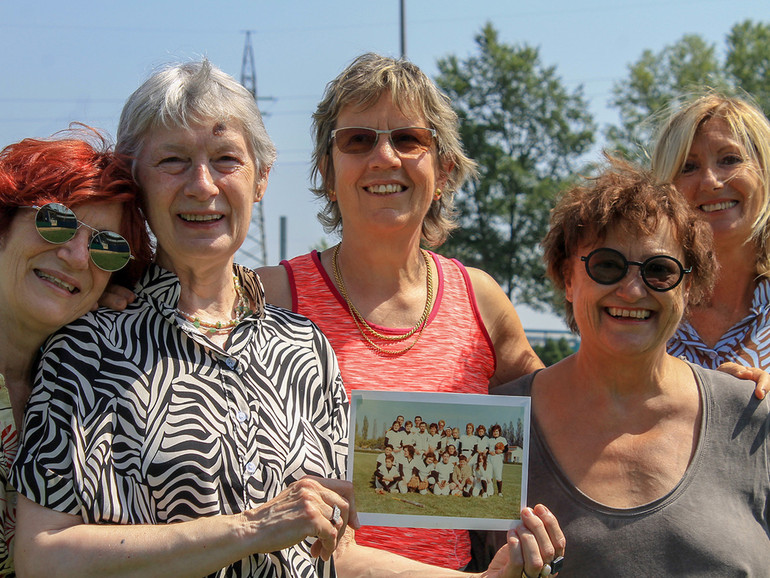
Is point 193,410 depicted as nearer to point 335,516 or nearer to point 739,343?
point 335,516

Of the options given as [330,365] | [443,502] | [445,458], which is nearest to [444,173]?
[330,365]

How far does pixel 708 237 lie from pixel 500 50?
106 ft

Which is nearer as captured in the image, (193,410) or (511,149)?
(193,410)

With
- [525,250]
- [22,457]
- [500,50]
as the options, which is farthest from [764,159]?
[500,50]

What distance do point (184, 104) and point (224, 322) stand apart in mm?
839

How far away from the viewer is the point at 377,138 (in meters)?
3.82

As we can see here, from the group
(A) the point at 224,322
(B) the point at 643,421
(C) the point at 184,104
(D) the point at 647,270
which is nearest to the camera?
(C) the point at 184,104

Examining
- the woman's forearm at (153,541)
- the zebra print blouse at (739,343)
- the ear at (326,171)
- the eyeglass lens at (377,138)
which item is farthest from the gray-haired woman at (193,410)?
the zebra print blouse at (739,343)

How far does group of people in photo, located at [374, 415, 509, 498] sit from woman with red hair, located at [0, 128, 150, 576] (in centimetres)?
124

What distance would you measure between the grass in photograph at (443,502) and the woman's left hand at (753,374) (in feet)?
3.92

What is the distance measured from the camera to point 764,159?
432 cm

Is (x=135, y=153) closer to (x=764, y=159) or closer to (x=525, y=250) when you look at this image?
(x=764, y=159)

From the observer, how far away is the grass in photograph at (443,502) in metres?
2.90

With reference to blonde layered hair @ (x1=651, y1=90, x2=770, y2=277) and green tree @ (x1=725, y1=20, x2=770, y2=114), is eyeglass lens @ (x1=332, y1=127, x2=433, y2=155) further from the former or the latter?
green tree @ (x1=725, y1=20, x2=770, y2=114)
